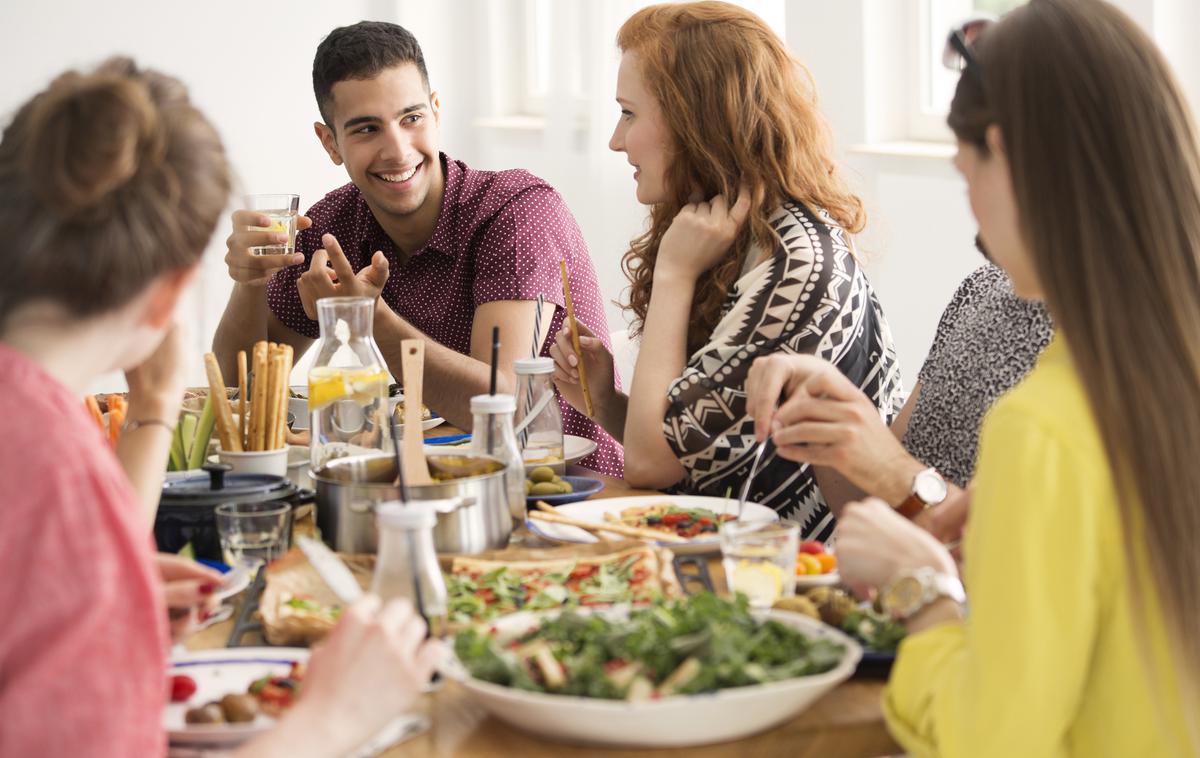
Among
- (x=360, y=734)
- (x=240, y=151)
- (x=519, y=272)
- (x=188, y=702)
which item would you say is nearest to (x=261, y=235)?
(x=519, y=272)

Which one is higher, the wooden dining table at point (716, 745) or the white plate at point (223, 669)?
the white plate at point (223, 669)

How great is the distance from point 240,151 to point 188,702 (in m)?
5.25

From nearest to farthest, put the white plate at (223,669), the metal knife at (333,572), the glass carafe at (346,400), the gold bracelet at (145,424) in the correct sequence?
the white plate at (223,669) < the metal knife at (333,572) < the gold bracelet at (145,424) < the glass carafe at (346,400)

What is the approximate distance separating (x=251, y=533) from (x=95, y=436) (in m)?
0.72

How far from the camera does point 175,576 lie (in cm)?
153

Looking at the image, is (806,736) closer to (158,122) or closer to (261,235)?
(158,122)

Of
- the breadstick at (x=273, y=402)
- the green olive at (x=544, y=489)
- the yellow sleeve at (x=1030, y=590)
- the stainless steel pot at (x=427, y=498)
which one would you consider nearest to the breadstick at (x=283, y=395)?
the breadstick at (x=273, y=402)

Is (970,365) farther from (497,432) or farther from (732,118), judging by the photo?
(497,432)

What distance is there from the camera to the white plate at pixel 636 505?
178 cm

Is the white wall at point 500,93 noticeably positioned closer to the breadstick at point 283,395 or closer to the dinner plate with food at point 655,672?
the breadstick at point 283,395

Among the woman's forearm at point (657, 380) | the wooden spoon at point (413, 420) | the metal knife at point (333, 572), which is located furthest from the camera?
the woman's forearm at point (657, 380)

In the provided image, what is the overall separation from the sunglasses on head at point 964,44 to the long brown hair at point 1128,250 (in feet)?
0.33

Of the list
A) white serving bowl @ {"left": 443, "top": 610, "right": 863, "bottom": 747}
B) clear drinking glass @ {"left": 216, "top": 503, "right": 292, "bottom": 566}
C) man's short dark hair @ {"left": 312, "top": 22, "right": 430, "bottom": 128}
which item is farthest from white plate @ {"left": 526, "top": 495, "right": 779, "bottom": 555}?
man's short dark hair @ {"left": 312, "top": 22, "right": 430, "bottom": 128}

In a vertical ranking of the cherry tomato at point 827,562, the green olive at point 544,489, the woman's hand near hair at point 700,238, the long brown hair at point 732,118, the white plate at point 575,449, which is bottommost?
the white plate at point 575,449
